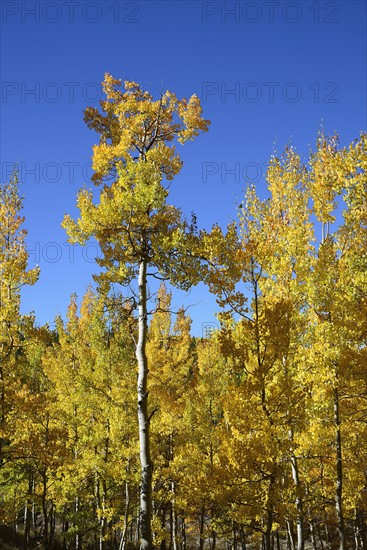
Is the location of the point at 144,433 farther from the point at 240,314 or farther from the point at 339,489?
the point at 339,489

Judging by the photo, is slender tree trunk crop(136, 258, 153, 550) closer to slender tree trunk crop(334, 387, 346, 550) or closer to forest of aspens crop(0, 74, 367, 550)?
forest of aspens crop(0, 74, 367, 550)

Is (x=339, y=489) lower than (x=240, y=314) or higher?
lower

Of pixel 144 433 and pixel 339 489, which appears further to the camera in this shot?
pixel 339 489

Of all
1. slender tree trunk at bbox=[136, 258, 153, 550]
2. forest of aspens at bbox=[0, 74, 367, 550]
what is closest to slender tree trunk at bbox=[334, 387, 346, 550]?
forest of aspens at bbox=[0, 74, 367, 550]

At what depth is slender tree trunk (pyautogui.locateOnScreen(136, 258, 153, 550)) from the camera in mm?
6816

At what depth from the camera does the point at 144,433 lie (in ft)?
23.9

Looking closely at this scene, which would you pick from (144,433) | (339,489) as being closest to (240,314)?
(144,433)

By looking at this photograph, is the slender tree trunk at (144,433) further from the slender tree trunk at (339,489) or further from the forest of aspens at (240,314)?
the slender tree trunk at (339,489)

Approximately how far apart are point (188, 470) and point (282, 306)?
37.4 ft

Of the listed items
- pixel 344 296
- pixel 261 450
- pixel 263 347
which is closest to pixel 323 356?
pixel 344 296

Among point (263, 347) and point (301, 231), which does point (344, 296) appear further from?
point (263, 347)

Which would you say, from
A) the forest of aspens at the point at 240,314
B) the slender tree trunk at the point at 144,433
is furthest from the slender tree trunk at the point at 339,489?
the slender tree trunk at the point at 144,433

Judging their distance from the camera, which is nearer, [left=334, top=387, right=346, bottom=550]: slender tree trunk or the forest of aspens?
→ the forest of aspens

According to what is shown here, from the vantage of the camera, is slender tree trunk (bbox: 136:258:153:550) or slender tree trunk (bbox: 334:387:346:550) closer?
slender tree trunk (bbox: 136:258:153:550)
